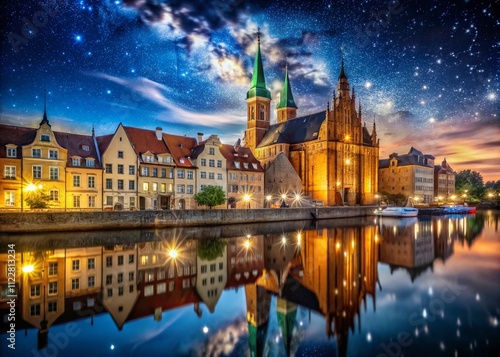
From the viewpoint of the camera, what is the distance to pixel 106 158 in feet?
131

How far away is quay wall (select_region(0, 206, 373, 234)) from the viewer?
27656 mm

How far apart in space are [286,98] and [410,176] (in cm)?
4022

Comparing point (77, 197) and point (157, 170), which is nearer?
point (77, 197)

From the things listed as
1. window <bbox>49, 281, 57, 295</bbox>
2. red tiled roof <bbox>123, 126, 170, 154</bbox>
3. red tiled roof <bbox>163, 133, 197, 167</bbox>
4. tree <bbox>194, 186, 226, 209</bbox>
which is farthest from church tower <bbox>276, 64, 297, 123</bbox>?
window <bbox>49, 281, 57, 295</bbox>

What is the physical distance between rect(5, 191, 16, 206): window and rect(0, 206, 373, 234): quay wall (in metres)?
7.04

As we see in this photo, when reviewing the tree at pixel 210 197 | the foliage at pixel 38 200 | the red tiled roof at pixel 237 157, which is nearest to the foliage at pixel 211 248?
the tree at pixel 210 197

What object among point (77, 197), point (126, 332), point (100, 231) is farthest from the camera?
point (77, 197)

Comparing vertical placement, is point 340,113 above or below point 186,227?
above

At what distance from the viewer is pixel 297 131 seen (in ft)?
251

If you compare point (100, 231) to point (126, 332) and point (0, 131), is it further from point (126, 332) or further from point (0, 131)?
point (126, 332)

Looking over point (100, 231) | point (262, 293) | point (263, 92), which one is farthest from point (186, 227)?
point (263, 92)

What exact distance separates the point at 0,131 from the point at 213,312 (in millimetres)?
35132

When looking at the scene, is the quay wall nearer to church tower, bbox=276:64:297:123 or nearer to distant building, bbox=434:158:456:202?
church tower, bbox=276:64:297:123

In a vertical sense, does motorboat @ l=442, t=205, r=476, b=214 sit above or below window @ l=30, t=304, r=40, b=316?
below
